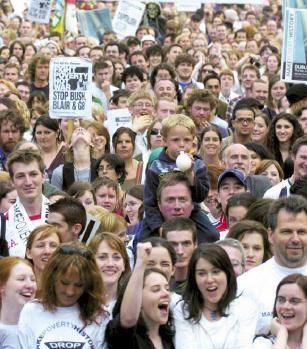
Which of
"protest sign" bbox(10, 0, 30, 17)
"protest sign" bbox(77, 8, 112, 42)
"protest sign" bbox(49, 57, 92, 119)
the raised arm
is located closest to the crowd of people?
the raised arm

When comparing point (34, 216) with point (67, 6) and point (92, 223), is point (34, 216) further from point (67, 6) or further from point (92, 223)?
point (67, 6)

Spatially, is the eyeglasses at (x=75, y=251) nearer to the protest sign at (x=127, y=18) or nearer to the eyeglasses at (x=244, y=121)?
the eyeglasses at (x=244, y=121)

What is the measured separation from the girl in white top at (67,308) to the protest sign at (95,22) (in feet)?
57.7

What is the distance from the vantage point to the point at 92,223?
1047 cm

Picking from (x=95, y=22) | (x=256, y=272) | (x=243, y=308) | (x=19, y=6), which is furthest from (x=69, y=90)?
(x=19, y=6)

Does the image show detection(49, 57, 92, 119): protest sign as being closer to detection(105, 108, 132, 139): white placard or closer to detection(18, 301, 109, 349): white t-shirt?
detection(105, 108, 132, 139): white placard

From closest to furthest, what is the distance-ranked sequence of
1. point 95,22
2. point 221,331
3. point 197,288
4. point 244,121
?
1. point 221,331
2. point 197,288
3. point 244,121
4. point 95,22

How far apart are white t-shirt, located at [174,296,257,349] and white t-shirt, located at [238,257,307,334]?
0.36 metres

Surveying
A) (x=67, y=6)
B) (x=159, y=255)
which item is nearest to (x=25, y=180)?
(x=159, y=255)

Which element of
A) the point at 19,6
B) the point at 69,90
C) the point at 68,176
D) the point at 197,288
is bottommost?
the point at 197,288

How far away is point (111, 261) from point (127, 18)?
16369mm

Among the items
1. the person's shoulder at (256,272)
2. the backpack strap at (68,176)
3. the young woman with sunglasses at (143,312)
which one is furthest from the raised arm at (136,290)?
the backpack strap at (68,176)

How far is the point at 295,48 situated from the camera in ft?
51.8

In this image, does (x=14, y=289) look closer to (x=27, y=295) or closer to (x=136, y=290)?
(x=27, y=295)
